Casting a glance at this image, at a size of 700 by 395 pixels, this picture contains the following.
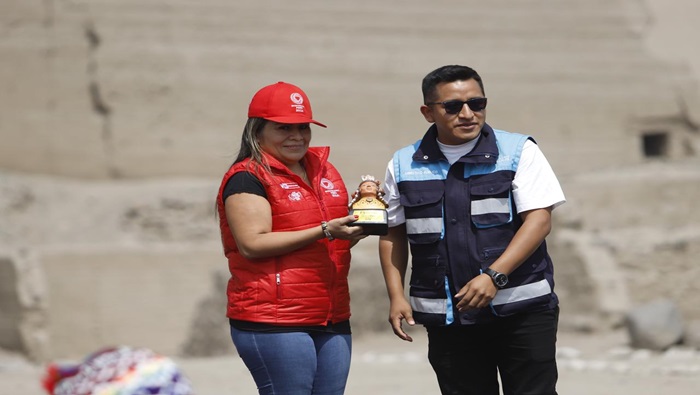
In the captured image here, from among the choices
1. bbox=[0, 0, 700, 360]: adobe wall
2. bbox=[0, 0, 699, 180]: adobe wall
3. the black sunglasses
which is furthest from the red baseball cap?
bbox=[0, 0, 699, 180]: adobe wall

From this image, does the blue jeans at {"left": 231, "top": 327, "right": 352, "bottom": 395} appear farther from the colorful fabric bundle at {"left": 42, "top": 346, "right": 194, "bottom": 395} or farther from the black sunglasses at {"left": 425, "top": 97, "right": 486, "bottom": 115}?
the colorful fabric bundle at {"left": 42, "top": 346, "right": 194, "bottom": 395}

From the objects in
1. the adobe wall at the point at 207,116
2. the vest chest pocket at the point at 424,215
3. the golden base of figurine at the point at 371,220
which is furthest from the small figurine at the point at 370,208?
the adobe wall at the point at 207,116

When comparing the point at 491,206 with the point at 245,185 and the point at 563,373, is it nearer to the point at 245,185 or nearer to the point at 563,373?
the point at 245,185

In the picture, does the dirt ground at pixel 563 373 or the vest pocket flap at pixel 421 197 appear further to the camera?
the dirt ground at pixel 563 373

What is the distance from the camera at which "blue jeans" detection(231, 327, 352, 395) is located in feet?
13.1

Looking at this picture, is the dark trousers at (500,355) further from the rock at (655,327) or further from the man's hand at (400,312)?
the rock at (655,327)

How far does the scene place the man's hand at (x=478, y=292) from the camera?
400 centimetres

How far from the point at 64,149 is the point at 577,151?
9.51 meters

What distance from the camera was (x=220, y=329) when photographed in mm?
14539

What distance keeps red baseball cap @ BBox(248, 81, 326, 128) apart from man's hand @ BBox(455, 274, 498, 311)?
2.62ft

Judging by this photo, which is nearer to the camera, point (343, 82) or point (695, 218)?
point (695, 218)

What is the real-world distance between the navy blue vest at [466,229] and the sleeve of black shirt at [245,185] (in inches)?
21.2

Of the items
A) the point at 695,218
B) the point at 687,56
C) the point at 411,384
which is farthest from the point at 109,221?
the point at 687,56

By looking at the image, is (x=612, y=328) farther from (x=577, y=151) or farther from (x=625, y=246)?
(x=577, y=151)
